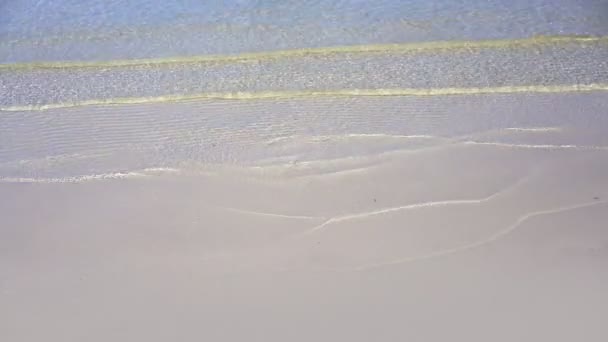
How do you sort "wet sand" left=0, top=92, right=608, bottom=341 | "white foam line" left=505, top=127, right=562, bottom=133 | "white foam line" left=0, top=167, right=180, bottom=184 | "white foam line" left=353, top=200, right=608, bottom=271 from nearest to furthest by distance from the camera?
"wet sand" left=0, top=92, right=608, bottom=341 → "white foam line" left=353, top=200, right=608, bottom=271 → "white foam line" left=0, top=167, right=180, bottom=184 → "white foam line" left=505, top=127, right=562, bottom=133

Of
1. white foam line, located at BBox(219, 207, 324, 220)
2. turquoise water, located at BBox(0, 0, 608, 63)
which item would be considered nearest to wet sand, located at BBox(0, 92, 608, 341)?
white foam line, located at BBox(219, 207, 324, 220)

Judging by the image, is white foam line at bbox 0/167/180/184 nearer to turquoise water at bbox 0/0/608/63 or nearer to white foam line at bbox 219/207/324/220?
white foam line at bbox 219/207/324/220

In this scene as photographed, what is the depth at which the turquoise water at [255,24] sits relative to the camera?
6762mm

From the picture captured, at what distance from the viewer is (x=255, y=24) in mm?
7121

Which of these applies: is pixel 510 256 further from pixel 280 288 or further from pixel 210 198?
pixel 210 198

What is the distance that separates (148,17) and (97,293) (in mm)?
3955

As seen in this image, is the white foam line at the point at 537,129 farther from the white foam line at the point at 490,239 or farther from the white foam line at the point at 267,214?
the white foam line at the point at 267,214

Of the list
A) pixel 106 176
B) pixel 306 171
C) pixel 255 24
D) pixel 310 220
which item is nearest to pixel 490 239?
pixel 310 220

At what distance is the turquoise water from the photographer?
6.76 metres

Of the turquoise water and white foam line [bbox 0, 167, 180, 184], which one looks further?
the turquoise water

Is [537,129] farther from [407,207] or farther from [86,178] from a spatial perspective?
[86,178]

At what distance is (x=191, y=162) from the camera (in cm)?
504

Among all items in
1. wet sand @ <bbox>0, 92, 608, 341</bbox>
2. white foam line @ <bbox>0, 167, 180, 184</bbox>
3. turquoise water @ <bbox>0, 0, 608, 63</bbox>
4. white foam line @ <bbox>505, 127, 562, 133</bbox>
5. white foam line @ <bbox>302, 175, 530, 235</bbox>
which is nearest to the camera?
wet sand @ <bbox>0, 92, 608, 341</bbox>

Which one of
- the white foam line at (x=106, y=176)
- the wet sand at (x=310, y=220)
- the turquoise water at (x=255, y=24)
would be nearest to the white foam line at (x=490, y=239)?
the wet sand at (x=310, y=220)
